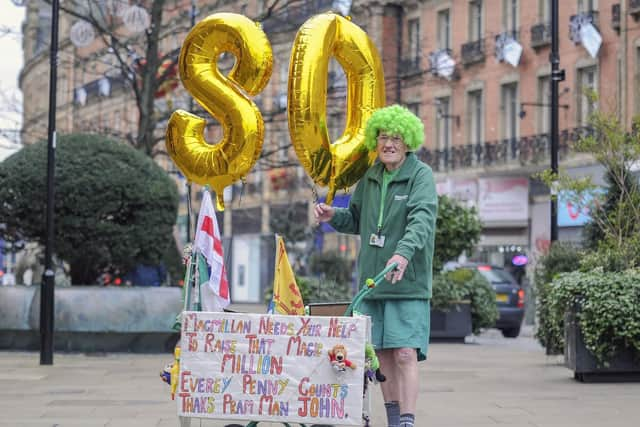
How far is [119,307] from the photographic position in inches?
619

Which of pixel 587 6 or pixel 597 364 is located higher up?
pixel 587 6

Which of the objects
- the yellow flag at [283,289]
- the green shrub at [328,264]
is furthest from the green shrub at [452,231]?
the green shrub at [328,264]

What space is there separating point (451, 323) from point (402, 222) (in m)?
13.5

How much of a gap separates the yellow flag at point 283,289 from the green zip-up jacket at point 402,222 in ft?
1.24

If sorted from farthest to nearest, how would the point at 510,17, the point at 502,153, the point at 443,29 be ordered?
the point at 443,29
the point at 502,153
the point at 510,17

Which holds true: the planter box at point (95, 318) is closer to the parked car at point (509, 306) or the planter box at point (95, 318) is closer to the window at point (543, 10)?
the parked car at point (509, 306)

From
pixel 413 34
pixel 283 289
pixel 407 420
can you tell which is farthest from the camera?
pixel 413 34

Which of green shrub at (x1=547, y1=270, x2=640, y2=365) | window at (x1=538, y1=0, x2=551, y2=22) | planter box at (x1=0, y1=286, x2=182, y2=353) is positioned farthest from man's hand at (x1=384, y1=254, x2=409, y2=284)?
window at (x1=538, y1=0, x2=551, y2=22)

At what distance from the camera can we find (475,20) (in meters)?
41.7

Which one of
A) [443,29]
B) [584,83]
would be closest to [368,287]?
[584,83]

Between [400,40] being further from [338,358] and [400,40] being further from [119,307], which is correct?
[338,358]

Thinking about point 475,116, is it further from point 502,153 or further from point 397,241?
point 397,241

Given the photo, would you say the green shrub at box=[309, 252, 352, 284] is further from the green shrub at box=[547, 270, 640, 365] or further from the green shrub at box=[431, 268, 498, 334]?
the green shrub at box=[547, 270, 640, 365]

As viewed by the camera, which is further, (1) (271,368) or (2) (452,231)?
(2) (452,231)
